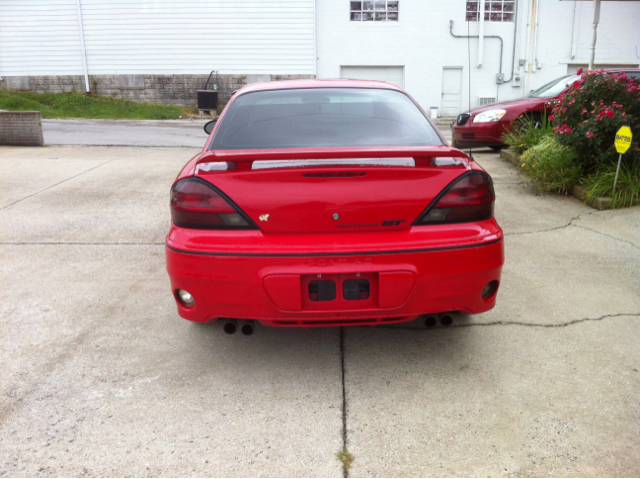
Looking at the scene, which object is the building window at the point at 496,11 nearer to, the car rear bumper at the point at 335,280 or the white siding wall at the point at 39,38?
A: the white siding wall at the point at 39,38

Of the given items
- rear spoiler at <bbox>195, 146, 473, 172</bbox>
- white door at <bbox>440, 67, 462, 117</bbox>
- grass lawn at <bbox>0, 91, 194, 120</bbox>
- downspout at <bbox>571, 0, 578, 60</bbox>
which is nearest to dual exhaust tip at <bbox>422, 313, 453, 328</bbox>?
rear spoiler at <bbox>195, 146, 473, 172</bbox>

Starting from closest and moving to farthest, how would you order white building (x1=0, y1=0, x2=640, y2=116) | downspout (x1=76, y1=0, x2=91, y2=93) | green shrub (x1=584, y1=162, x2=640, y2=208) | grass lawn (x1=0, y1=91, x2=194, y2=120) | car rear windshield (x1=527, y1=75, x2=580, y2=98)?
1. green shrub (x1=584, y1=162, x2=640, y2=208)
2. car rear windshield (x1=527, y1=75, x2=580, y2=98)
3. grass lawn (x1=0, y1=91, x2=194, y2=120)
4. white building (x1=0, y1=0, x2=640, y2=116)
5. downspout (x1=76, y1=0, x2=91, y2=93)

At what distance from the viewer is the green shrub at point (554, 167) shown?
6.54 metres

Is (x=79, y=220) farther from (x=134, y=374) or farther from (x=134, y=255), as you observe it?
(x=134, y=374)

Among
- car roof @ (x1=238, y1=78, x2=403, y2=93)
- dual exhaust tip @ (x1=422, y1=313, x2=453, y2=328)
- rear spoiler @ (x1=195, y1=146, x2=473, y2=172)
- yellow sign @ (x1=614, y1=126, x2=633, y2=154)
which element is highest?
car roof @ (x1=238, y1=78, x2=403, y2=93)

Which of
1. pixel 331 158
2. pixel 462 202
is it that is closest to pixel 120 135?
pixel 331 158

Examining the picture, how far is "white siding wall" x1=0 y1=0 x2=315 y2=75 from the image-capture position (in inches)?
787

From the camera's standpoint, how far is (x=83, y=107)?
20266 mm

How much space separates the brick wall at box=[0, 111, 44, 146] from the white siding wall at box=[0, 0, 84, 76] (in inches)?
468

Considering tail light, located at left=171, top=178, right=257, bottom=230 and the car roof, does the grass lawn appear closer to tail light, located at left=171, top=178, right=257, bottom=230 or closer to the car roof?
the car roof

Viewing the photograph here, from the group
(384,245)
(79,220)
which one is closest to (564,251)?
(384,245)

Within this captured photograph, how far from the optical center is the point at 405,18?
789 inches

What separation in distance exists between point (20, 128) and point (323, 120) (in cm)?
933

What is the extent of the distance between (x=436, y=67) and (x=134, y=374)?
19535 mm
